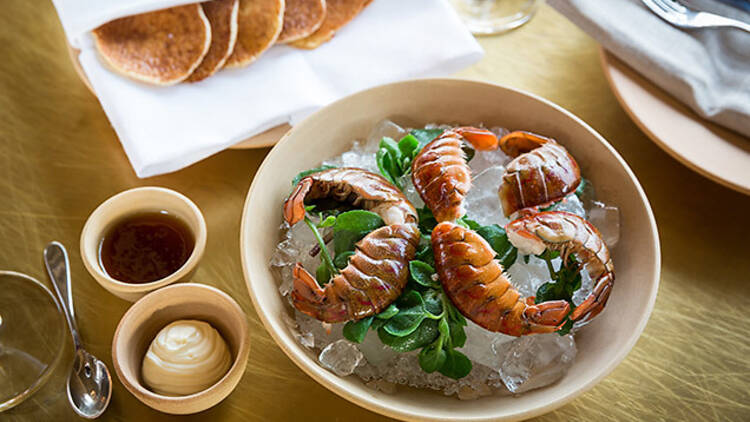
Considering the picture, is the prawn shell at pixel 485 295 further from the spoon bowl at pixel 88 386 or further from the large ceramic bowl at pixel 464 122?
the spoon bowl at pixel 88 386

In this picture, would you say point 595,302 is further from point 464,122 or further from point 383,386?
point 464,122

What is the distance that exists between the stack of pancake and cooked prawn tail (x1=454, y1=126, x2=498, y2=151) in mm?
702

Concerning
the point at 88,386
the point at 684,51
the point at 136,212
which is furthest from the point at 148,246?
the point at 684,51

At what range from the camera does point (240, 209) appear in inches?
65.4

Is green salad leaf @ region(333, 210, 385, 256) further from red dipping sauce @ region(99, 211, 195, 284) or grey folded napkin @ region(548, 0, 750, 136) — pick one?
grey folded napkin @ region(548, 0, 750, 136)

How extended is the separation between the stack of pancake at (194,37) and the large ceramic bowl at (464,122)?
459 millimetres

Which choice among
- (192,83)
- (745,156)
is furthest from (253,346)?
(745,156)

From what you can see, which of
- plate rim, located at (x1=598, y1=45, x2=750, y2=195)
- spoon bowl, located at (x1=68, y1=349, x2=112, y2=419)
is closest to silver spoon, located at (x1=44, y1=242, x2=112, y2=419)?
spoon bowl, located at (x1=68, y1=349, x2=112, y2=419)

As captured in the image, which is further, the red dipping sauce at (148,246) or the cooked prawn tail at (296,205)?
the red dipping sauce at (148,246)

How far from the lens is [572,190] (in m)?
1.33

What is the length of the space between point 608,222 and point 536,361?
0.36m

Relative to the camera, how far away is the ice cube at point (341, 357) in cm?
117

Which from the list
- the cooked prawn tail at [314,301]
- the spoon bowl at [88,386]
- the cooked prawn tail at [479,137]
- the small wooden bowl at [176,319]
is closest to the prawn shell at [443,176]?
the cooked prawn tail at [479,137]

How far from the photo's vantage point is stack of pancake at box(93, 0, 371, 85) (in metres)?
1.70
